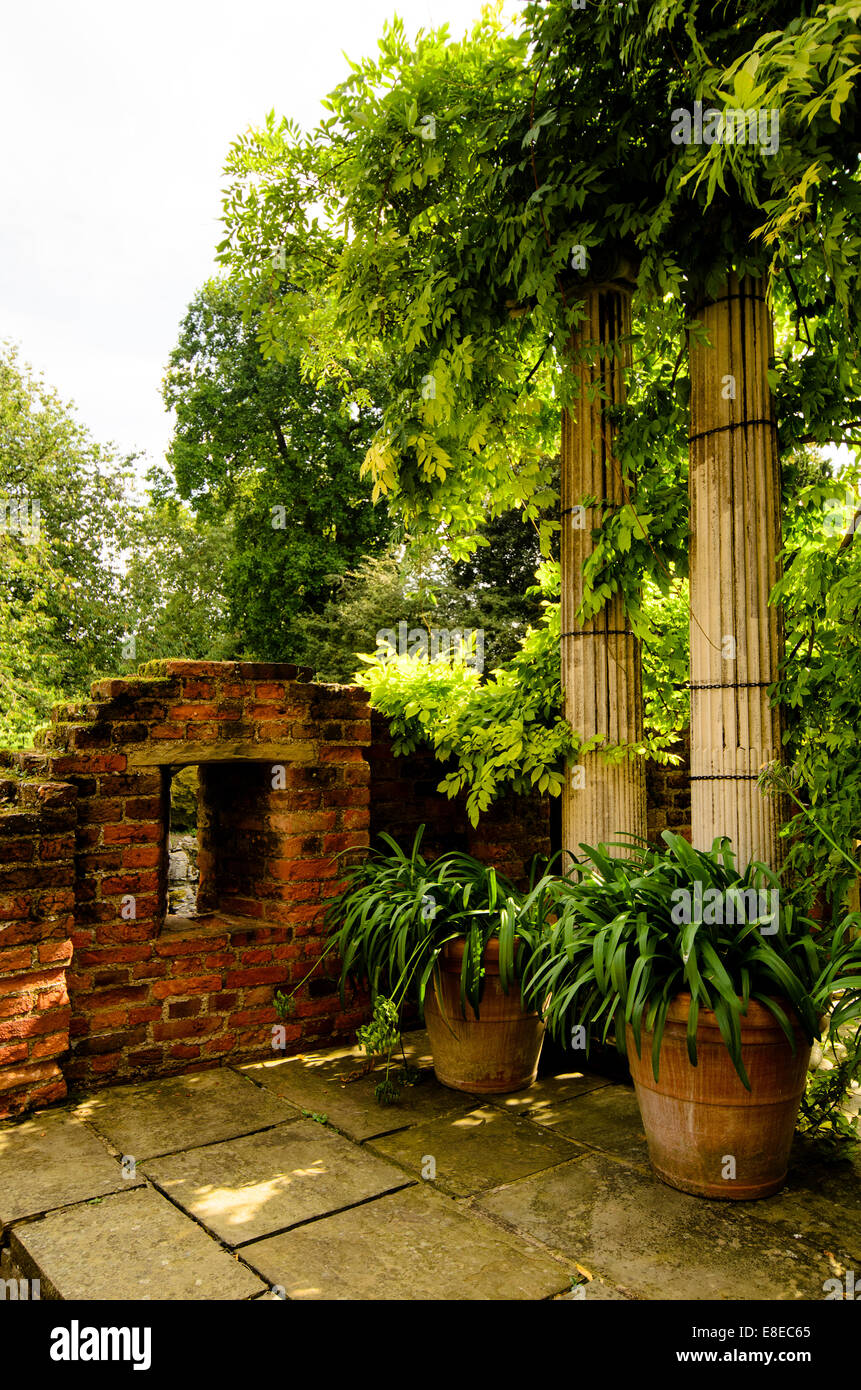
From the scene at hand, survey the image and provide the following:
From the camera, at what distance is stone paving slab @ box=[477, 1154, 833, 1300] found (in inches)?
79.4

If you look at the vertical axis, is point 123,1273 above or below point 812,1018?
below

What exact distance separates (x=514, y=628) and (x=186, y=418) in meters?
10.1

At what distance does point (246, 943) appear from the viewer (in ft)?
11.8

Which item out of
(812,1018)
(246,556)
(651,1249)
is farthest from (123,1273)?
(246,556)

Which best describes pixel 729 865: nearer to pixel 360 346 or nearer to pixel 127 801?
pixel 127 801

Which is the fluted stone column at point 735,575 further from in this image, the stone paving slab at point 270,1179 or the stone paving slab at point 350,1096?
the stone paving slab at point 270,1179

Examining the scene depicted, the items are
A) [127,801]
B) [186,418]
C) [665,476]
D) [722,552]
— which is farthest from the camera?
[186,418]

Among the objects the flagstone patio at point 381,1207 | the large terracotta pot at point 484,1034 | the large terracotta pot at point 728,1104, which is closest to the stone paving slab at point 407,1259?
the flagstone patio at point 381,1207

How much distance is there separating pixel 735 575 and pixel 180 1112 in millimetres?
2688

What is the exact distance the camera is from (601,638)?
11.5ft

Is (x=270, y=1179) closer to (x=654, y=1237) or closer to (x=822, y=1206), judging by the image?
(x=654, y=1237)

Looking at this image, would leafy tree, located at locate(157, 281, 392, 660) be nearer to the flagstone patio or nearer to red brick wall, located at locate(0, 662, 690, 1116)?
red brick wall, located at locate(0, 662, 690, 1116)

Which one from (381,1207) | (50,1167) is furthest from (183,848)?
(381,1207)

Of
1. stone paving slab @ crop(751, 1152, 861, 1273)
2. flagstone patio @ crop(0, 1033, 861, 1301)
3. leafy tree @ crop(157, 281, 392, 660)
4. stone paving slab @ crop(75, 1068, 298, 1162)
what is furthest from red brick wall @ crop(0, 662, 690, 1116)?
leafy tree @ crop(157, 281, 392, 660)
